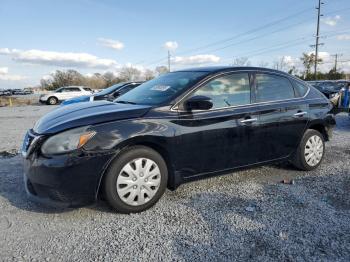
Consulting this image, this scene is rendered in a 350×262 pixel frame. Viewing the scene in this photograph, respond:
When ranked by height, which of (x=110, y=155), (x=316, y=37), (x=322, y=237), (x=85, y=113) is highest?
(x=316, y=37)

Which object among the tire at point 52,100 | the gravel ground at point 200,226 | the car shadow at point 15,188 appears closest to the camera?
the gravel ground at point 200,226

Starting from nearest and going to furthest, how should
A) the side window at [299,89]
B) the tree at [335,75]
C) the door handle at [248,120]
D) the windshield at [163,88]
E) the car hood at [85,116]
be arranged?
the car hood at [85,116] → the windshield at [163,88] → the door handle at [248,120] → the side window at [299,89] → the tree at [335,75]

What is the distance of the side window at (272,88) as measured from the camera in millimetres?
4453

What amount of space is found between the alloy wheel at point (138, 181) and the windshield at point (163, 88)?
779 millimetres

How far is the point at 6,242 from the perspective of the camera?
9.75ft

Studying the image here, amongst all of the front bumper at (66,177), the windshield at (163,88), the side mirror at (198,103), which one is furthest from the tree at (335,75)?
the front bumper at (66,177)

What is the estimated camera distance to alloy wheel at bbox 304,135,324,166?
499 cm

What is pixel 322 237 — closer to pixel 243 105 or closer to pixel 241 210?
pixel 241 210

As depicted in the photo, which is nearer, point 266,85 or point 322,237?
point 322,237

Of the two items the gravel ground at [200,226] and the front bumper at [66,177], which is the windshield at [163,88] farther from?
the gravel ground at [200,226]

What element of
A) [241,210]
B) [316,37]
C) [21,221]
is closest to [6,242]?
[21,221]

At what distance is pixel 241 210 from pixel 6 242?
2370 mm

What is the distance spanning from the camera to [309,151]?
5.01 metres

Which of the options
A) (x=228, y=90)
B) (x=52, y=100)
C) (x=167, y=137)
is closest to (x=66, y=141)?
(x=167, y=137)
